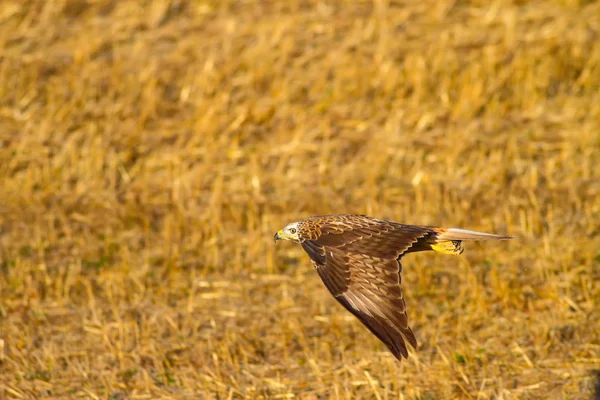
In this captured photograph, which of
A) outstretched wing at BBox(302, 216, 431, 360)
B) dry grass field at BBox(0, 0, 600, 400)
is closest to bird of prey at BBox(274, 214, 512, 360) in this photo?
outstretched wing at BBox(302, 216, 431, 360)

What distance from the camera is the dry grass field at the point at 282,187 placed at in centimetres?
840

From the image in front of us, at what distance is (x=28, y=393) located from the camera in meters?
8.02

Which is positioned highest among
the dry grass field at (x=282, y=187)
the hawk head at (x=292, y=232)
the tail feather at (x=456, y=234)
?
the tail feather at (x=456, y=234)

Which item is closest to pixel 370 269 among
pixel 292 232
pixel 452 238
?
pixel 452 238

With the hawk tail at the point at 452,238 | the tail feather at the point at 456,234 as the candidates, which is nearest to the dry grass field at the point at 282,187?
the hawk tail at the point at 452,238

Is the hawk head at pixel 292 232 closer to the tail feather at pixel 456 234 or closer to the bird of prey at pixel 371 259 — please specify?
the bird of prey at pixel 371 259

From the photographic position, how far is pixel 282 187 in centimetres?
1195

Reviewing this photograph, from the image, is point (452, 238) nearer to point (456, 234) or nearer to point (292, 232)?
point (456, 234)

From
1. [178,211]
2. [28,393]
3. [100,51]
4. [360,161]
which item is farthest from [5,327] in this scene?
[100,51]

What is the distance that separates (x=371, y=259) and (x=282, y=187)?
17.7 feet

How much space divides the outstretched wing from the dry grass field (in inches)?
53.7

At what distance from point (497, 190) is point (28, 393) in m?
5.85

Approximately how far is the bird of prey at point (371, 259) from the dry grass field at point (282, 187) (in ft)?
4.43

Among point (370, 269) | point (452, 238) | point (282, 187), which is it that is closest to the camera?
point (370, 269)
